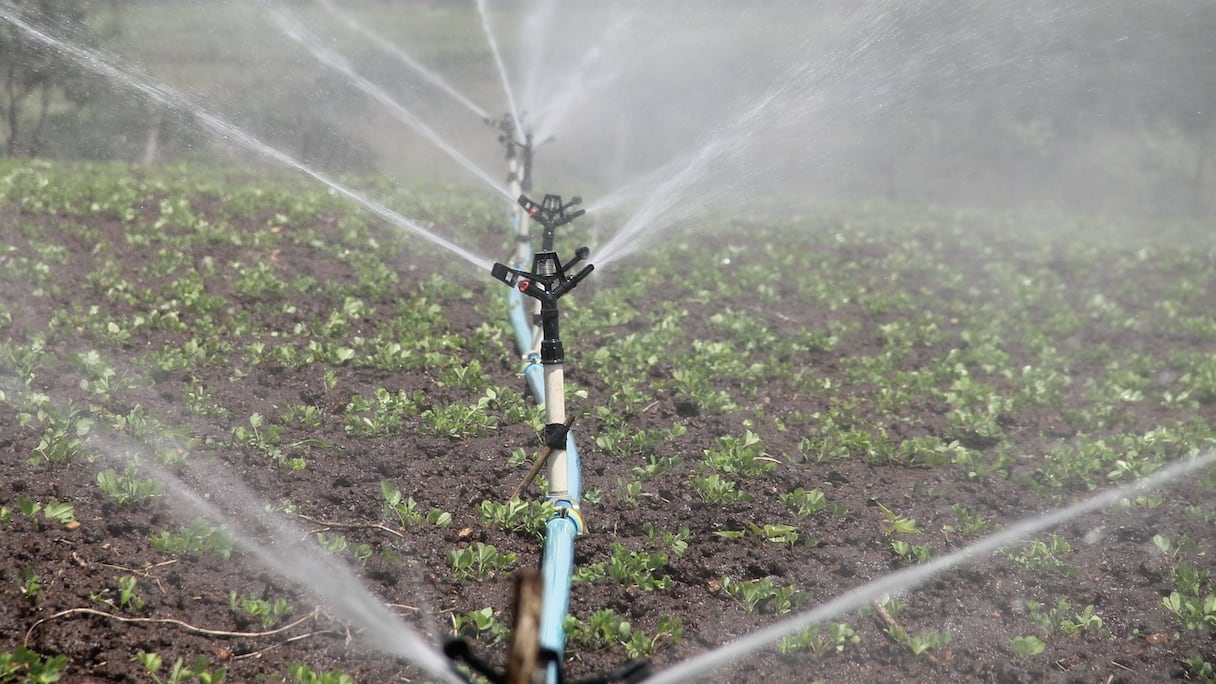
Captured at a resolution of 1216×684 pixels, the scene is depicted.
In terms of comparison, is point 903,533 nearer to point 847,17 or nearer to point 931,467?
point 931,467

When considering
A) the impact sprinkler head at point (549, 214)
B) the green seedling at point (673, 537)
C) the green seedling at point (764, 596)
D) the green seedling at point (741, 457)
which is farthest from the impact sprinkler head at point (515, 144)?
the green seedling at point (764, 596)

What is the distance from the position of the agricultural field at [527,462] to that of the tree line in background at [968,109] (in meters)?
3.31

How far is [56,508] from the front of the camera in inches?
158

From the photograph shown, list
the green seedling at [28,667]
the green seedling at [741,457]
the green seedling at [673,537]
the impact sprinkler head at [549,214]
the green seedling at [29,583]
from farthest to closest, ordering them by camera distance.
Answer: the impact sprinkler head at [549,214] → the green seedling at [741,457] → the green seedling at [673,537] → the green seedling at [29,583] → the green seedling at [28,667]

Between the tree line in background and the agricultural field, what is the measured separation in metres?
3.31

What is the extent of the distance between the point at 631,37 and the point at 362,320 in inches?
709

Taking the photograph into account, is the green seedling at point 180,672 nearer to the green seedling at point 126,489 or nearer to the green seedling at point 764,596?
the green seedling at point 126,489

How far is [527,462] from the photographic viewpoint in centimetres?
514

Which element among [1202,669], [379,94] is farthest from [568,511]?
[379,94]

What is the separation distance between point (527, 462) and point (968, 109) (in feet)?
93.8

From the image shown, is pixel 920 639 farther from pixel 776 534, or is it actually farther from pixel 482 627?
pixel 482 627

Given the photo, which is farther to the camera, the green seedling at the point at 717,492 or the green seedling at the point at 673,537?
the green seedling at the point at 717,492

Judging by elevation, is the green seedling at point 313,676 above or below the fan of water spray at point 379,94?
below

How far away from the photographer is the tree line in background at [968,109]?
1230 cm
